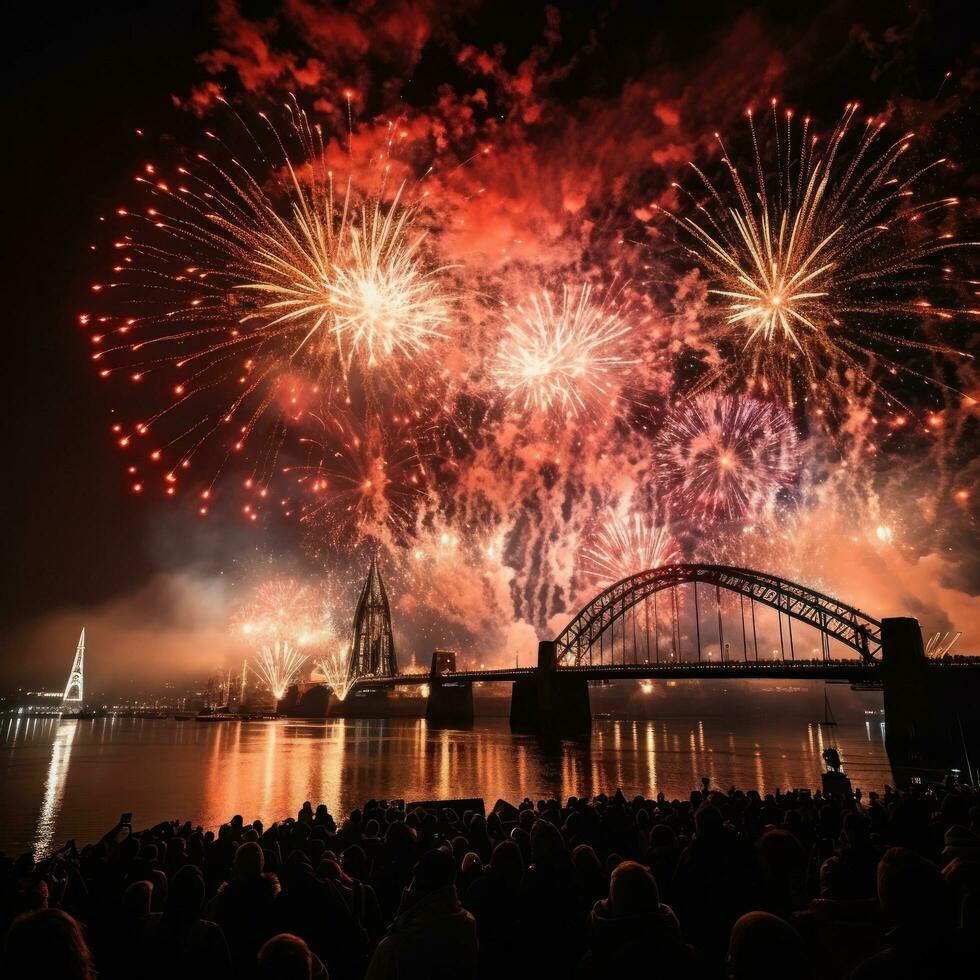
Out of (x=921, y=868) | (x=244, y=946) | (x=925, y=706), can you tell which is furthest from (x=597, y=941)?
(x=925, y=706)

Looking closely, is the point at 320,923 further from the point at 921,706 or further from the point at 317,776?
the point at 921,706

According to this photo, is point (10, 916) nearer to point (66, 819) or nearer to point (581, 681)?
point (66, 819)

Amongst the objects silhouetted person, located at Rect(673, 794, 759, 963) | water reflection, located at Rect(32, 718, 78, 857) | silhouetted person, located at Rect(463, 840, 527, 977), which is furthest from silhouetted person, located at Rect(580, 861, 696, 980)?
water reflection, located at Rect(32, 718, 78, 857)

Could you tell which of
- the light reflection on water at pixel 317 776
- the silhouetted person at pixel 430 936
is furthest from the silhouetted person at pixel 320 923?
the light reflection on water at pixel 317 776

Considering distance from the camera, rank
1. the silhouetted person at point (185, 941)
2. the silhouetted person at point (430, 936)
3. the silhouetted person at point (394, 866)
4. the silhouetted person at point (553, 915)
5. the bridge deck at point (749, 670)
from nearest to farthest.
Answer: the silhouetted person at point (430, 936)
the silhouetted person at point (185, 941)
the silhouetted person at point (553, 915)
the silhouetted person at point (394, 866)
the bridge deck at point (749, 670)

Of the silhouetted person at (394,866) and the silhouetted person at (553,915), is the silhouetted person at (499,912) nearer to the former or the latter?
the silhouetted person at (553,915)

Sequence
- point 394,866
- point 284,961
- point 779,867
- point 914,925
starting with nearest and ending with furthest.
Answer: point 914,925 < point 284,961 < point 779,867 < point 394,866

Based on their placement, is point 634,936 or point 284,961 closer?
point 284,961

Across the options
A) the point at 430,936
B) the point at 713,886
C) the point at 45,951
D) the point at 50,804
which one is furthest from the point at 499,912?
the point at 50,804

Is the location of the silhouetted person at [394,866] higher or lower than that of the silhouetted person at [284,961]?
lower
